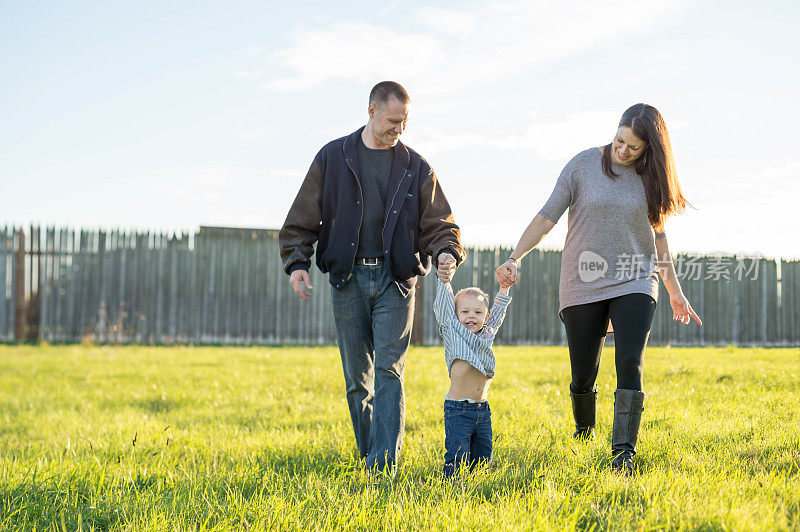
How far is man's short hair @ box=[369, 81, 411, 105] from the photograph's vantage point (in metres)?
3.49

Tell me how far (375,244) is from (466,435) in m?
1.17

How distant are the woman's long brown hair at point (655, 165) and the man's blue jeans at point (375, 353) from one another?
4.88 feet

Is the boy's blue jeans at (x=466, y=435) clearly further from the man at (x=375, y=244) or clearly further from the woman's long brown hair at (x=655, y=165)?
the woman's long brown hair at (x=655, y=165)

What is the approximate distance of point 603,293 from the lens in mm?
3629

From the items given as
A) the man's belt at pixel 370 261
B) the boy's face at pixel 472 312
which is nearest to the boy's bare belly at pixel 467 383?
the boy's face at pixel 472 312

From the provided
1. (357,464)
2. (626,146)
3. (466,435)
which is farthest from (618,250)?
(357,464)

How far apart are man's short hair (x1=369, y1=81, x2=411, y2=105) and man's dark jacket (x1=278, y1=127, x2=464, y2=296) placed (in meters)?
0.35

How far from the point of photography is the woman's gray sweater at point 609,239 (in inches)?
143

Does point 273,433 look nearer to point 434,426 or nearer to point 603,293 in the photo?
point 434,426

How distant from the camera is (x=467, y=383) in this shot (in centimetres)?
338

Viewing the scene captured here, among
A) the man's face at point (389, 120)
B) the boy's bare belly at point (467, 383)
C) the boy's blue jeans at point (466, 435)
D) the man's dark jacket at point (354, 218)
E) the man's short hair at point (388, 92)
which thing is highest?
the man's short hair at point (388, 92)

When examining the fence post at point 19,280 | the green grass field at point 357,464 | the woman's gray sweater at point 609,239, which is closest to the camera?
the green grass field at point 357,464

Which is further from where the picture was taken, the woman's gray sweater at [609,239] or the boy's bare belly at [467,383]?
the woman's gray sweater at [609,239]

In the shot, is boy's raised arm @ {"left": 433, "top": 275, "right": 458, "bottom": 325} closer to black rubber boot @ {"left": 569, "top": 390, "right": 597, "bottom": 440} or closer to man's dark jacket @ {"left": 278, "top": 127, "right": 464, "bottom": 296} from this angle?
man's dark jacket @ {"left": 278, "top": 127, "right": 464, "bottom": 296}
